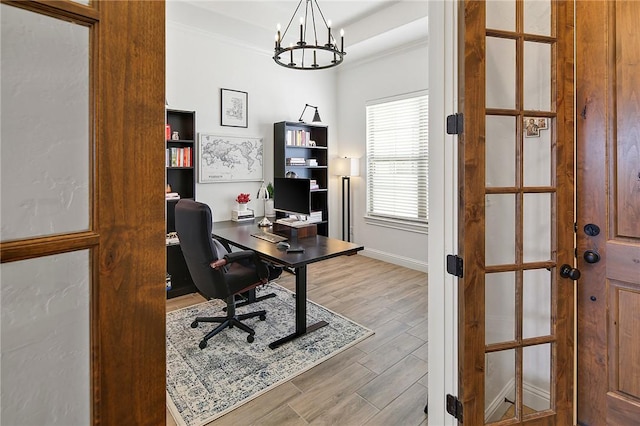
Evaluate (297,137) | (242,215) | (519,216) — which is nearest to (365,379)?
(519,216)

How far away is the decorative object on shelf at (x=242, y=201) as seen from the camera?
4387mm

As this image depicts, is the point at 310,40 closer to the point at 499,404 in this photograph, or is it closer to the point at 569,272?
the point at 569,272

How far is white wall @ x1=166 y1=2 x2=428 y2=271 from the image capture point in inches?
157

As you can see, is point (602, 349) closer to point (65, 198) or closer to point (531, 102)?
point (531, 102)

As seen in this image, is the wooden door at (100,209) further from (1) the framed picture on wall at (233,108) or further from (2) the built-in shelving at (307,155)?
(2) the built-in shelving at (307,155)

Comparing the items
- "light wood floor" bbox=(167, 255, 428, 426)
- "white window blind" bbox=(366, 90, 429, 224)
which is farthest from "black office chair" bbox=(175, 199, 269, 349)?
"white window blind" bbox=(366, 90, 429, 224)

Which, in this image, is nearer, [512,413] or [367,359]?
[512,413]

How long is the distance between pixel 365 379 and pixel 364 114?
4062mm

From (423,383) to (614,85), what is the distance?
1.96 meters

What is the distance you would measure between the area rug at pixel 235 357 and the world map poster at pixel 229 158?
70.4 inches

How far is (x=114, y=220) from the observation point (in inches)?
21.8

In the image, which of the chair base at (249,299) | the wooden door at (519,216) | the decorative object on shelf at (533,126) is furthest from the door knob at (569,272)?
the chair base at (249,299)

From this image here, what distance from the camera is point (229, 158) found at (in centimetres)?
444

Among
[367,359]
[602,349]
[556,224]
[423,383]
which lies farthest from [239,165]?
[602,349]
